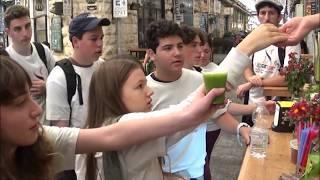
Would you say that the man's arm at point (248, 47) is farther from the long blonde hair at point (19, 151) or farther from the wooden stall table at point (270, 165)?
the long blonde hair at point (19, 151)

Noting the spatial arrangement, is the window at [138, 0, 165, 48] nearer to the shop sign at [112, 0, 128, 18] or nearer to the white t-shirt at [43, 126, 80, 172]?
the shop sign at [112, 0, 128, 18]

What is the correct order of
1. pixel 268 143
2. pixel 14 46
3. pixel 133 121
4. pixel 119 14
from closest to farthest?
1. pixel 133 121
2. pixel 268 143
3. pixel 14 46
4. pixel 119 14

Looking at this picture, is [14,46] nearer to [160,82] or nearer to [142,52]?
[160,82]

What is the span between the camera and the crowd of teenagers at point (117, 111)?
1.30 m

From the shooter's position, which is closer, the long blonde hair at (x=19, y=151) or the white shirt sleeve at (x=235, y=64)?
the long blonde hair at (x=19, y=151)

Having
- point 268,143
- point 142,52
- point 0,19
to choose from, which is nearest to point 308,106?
point 268,143

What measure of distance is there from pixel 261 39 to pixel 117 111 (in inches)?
25.6

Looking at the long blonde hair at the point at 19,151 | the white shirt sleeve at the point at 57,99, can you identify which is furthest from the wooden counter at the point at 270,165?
the white shirt sleeve at the point at 57,99

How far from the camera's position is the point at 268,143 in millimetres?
2521

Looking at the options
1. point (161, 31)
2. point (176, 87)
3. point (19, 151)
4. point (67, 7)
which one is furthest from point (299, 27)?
point (67, 7)

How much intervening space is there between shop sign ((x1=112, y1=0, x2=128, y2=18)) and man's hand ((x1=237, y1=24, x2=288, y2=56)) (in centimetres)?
638

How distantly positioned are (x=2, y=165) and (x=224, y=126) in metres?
1.63

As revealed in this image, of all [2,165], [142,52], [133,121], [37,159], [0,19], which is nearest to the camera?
[2,165]

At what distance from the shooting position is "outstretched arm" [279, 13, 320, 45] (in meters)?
1.66
